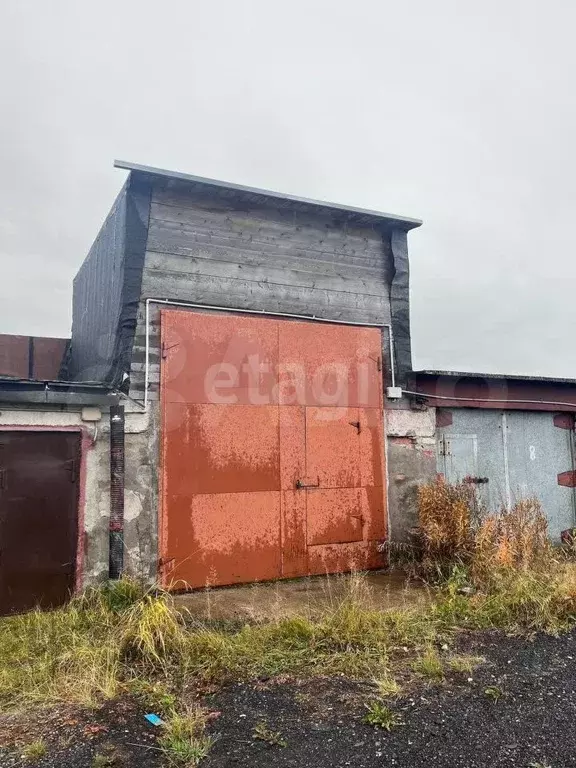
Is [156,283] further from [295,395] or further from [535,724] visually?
[535,724]

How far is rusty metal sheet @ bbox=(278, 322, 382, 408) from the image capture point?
24.3 ft

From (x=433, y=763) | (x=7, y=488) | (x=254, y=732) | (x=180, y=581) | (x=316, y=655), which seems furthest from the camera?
(x=180, y=581)

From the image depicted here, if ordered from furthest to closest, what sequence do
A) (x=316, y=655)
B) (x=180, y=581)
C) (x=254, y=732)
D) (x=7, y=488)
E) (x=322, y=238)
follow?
(x=322, y=238), (x=180, y=581), (x=7, y=488), (x=316, y=655), (x=254, y=732)

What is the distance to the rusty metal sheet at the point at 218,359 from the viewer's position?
6773 mm

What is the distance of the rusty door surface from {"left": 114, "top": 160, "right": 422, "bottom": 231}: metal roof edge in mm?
3008

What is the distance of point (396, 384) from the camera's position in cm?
805

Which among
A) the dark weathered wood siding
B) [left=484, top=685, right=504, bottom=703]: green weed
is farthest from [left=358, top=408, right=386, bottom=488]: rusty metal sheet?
[left=484, top=685, right=504, bottom=703]: green weed

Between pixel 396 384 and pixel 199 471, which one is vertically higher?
pixel 396 384

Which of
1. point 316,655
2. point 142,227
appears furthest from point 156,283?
point 316,655

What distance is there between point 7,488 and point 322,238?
15.6 feet

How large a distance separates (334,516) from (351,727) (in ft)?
12.8

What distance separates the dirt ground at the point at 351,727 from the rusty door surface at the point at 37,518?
236 cm

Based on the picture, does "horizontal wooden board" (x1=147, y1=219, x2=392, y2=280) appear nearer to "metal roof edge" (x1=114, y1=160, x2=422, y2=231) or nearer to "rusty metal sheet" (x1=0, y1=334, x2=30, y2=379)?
"metal roof edge" (x1=114, y1=160, x2=422, y2=231)

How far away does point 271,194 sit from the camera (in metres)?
7.33
